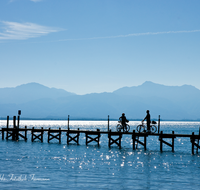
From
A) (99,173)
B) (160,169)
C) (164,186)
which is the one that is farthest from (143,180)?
(160,169)

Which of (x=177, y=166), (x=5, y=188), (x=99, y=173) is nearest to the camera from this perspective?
(x=5, y=188)

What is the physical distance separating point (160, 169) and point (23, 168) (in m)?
13.1

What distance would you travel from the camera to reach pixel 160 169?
2992 cm

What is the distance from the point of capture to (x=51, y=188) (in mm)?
20844

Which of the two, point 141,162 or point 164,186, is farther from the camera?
point 141,162

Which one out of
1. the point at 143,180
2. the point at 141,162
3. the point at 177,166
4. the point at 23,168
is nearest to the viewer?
the point at 143,180

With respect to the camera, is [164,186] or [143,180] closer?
[164,186]

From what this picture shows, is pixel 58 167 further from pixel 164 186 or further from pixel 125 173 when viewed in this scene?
pixel 164 186

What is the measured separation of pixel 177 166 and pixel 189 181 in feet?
26.4

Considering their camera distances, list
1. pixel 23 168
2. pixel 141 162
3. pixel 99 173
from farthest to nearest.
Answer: pixel 141 162 < pixel 23 168 < pixel 99 173

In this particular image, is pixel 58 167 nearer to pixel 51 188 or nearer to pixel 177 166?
pixel 51 188

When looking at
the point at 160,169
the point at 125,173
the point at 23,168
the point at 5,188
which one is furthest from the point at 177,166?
the point at 5,188

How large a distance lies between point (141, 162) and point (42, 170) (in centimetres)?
1180

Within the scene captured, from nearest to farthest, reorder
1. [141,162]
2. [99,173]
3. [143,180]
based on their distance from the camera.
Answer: [143,180] < [99,173] < [141,162]
